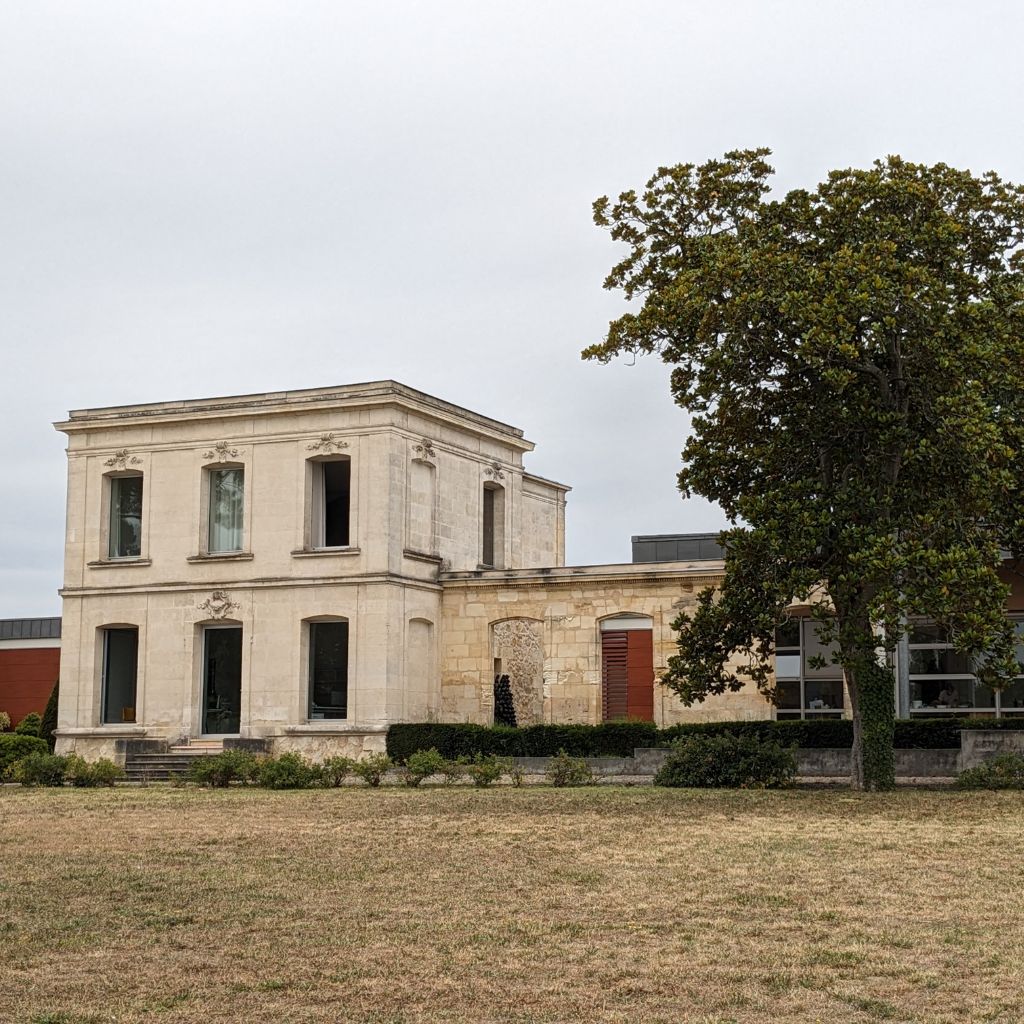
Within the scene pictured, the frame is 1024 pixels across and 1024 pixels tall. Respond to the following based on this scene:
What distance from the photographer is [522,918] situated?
34.8 ft

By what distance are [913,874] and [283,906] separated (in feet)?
16.7

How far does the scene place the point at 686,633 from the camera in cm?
2205

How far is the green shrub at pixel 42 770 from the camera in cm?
2736

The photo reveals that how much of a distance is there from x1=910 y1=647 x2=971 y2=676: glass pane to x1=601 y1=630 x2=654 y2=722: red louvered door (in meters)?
5.82

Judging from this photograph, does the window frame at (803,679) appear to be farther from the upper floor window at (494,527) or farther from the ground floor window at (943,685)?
the upper floor window at (494,527)

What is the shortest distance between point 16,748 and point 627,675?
498 inches

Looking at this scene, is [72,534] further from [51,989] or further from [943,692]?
[51,989]

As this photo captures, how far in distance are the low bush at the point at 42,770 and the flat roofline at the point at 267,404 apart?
33.7 ft

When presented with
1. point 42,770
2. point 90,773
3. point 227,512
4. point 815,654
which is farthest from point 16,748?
point 815,654

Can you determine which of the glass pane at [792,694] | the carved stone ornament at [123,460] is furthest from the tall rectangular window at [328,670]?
the glass pane at [792,694]

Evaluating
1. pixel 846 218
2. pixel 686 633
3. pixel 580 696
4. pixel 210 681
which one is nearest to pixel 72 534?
pixel 210 681

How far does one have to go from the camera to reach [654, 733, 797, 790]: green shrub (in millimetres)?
23109

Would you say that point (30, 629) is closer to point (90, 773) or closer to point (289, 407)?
point (289, 407)

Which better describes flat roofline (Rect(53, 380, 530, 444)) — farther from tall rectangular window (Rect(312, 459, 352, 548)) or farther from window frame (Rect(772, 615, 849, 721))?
window frame (Rect(772, 615, 849, 721))
